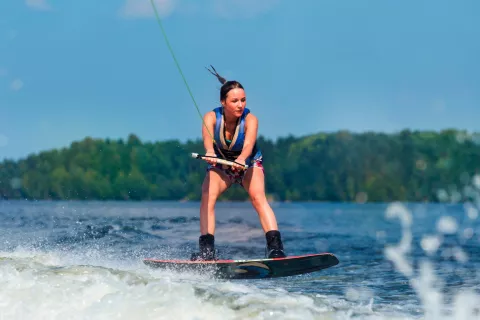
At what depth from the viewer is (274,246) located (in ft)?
25.4

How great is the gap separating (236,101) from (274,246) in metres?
1.63

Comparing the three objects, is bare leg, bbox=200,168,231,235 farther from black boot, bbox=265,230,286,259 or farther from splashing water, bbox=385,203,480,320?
splashing water, bbox=385,203,480,320

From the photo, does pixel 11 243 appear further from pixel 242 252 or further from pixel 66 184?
pixel 66 184

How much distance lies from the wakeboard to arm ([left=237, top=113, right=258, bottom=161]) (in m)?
1.13

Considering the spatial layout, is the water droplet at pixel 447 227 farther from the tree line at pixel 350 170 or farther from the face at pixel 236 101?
the tree line at pixel 350 170

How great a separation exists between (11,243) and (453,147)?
455ft

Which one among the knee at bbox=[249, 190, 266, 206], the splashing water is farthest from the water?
the knee at bbox=[249, 190, 266, 206]

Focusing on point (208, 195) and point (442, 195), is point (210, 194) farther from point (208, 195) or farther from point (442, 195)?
point (442, 195)

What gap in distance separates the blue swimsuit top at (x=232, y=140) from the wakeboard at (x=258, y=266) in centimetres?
116

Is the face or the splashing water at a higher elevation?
the face

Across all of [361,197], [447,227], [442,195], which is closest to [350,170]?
[361,197]

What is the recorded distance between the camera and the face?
7.63 meters

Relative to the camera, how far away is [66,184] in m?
106

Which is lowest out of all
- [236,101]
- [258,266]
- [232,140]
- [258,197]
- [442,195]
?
[442,195]
